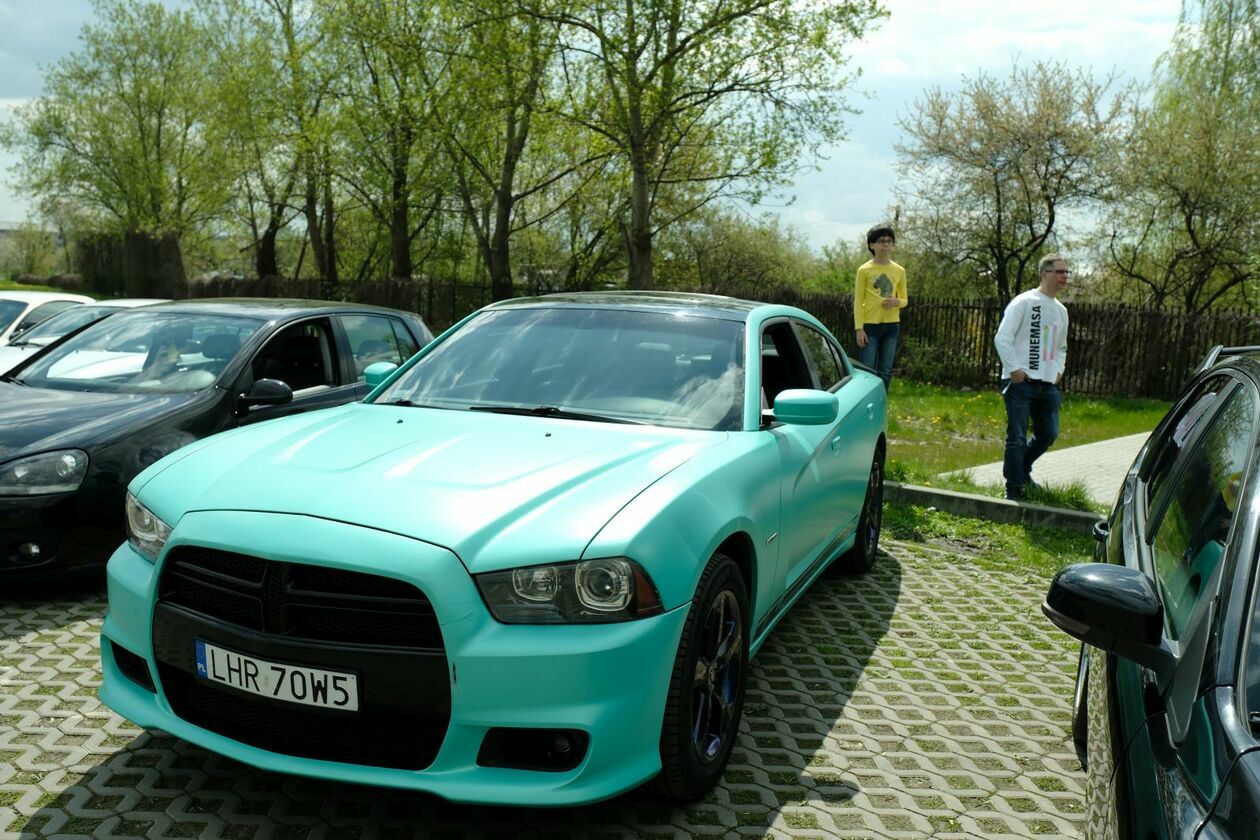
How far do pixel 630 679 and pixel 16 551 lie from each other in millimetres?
3771

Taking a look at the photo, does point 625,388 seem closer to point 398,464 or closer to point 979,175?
point 398,464

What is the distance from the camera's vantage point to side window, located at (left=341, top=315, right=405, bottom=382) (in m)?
7.34

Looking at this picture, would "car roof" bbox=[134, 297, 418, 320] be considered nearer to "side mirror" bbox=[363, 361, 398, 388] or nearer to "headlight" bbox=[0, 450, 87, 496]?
"headlight" bbox=[0, 450, 87, 496]

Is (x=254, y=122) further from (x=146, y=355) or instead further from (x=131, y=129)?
(x=146, y=355)

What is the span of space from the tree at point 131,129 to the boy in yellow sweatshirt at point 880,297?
39389 mm

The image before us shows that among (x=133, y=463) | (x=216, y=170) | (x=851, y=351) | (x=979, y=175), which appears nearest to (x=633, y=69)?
(x=851, y=351)

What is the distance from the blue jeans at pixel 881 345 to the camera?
9758mm

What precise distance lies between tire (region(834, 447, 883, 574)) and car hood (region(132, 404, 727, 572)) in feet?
8.56

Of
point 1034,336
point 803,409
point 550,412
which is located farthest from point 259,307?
point 1034,336

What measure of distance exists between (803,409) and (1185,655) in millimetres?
2282

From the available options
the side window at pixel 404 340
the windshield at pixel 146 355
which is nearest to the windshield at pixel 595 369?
the windshield at pixel 146 355

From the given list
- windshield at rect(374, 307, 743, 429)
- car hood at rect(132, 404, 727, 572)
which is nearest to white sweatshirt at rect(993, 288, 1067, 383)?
windshield at rect(374, 307, 743, 429)

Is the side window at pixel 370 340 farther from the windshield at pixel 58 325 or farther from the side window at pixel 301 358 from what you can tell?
the windshield at pixel 58 325

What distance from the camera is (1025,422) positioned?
8312 millimetres
